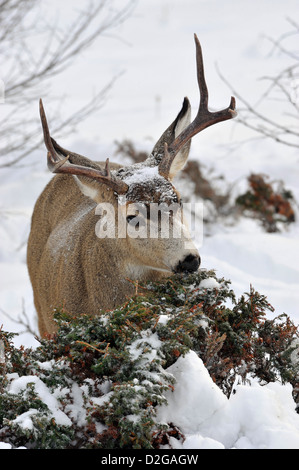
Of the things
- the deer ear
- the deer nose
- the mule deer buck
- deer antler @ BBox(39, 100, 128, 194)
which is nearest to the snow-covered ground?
the deer nose

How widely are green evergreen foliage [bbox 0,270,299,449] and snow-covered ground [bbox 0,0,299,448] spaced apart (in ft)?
Answer: 0.52

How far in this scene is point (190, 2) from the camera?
21.5m

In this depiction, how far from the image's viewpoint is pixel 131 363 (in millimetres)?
2523

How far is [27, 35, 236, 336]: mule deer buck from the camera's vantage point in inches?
154

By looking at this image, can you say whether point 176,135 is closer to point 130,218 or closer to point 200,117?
point 200,117

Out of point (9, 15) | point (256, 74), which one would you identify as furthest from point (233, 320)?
point (256, 74)

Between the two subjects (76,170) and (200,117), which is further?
(200,117)

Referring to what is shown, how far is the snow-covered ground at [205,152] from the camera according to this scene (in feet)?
8.11

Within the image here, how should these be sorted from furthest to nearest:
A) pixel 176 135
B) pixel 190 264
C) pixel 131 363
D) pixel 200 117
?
pixel 176 135 → pixel 200 117 → pixel 190 264 → pixel 131 363

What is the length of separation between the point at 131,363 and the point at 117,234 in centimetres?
186

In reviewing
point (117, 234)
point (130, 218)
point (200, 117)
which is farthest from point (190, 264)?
point (200, 117)

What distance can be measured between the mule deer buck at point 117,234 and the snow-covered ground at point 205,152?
1336 millimetres
